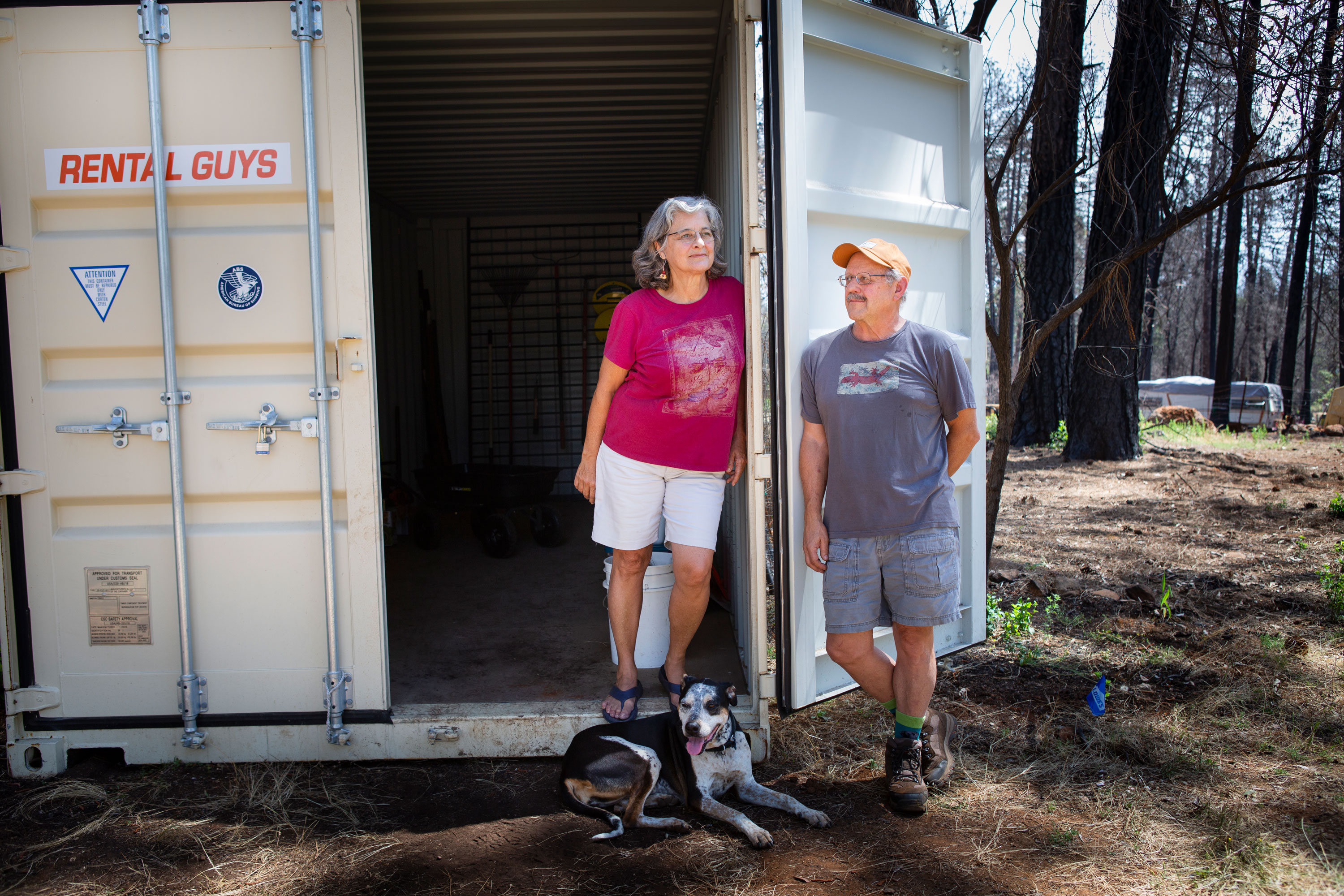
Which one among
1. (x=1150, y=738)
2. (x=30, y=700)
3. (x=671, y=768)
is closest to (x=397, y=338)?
(x=30, y=700)

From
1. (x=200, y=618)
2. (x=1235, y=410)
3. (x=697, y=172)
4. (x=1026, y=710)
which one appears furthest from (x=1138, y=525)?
(x=1235, y=410)

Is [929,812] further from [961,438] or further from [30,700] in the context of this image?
[30,700]

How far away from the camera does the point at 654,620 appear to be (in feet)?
11.1

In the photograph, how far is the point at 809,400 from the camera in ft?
8.64

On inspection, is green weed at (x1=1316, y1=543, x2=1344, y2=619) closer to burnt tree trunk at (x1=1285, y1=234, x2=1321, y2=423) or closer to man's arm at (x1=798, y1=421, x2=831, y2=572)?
man's arm at (x1=798, y1=421, x2=831, y2=572)

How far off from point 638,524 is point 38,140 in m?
2.36

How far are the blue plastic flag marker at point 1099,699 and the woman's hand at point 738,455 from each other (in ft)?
5.26

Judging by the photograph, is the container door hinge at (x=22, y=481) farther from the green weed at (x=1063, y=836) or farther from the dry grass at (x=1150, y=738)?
the green weed at (x=1063, y=836)

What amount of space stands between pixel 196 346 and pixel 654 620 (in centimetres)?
196

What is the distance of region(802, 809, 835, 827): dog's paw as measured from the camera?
2.47 meters

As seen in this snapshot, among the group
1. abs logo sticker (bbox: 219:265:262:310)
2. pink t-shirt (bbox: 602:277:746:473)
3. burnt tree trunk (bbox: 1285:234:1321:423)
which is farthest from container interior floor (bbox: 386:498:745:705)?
burnt tree trunk (bbox: 1285:234:1321:423)

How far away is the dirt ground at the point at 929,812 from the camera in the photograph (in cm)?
224

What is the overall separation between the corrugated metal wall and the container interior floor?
1272mm

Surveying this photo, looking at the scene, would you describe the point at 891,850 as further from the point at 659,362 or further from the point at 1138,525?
the point at 1138,525
